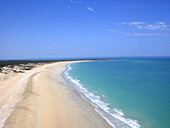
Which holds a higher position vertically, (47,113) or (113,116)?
(47,113)

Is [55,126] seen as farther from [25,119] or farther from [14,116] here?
[14,116]

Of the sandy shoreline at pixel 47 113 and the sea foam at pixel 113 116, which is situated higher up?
the sandy shoreline at pixel 47 113

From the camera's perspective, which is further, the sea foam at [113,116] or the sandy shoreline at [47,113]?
the sea foam at [113,116]

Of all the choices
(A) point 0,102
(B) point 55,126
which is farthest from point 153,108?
(A) point 0,102

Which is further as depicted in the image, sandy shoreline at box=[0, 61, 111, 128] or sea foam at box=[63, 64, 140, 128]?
sea foam at box=[63, 64, 140, 128]

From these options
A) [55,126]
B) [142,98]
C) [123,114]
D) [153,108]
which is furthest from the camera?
[142,98]

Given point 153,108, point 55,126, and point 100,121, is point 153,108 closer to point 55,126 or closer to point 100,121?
point 100,121

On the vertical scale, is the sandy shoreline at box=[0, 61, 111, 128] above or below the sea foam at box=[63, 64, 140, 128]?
above

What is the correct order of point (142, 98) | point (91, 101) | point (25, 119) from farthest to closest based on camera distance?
point (142, 98) < point (91, 101) < point (25, 119)

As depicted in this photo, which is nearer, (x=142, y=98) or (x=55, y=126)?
(x=55, y=126)
